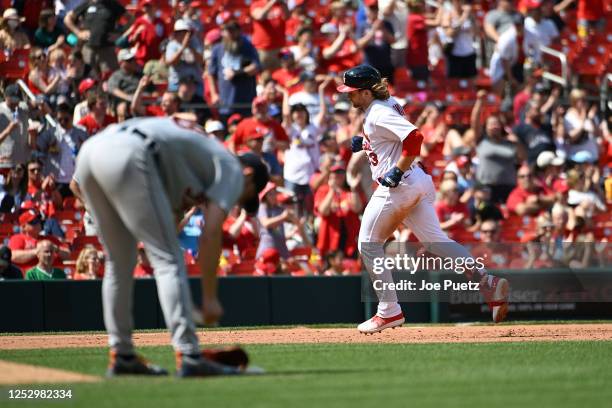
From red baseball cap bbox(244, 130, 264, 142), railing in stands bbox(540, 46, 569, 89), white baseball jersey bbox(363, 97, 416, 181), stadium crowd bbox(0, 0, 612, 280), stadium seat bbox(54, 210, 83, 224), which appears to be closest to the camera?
white baseball jersey bbox(363, 97, 416, 181)

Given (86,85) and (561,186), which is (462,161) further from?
(86,85)

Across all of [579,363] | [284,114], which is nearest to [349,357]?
[579,363]

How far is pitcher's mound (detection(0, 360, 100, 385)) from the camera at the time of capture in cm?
Result: 742

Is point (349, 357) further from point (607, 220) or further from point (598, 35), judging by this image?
point (598, 35)

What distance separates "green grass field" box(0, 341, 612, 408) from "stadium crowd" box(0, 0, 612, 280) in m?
3.99

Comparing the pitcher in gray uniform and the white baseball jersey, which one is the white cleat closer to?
the white baseball jersey

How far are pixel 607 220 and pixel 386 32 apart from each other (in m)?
4.55

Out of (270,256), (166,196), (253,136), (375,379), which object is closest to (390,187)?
(375,379)

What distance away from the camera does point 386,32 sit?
19.3m

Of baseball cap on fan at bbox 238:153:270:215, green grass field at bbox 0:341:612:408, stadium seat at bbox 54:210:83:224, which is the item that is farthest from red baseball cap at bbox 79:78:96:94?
baseball cap on fan at bbox 238:153:270:215

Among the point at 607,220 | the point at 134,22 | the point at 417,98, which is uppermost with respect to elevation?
the point at 134,22

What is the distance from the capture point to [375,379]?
739 centimetres

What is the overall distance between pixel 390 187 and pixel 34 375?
382 cm

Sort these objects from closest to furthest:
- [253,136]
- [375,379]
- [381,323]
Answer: [375,379] → [381,323] → [253,136]
